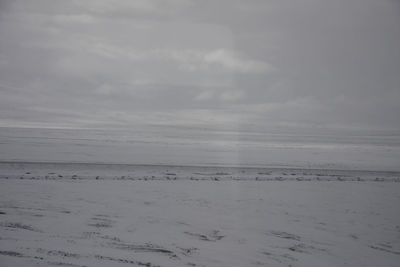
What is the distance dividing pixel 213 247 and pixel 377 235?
16.0 ft

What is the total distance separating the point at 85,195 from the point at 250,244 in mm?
6757

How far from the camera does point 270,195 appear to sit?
13641 mm

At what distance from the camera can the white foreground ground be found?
728cm

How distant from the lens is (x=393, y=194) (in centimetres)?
1481

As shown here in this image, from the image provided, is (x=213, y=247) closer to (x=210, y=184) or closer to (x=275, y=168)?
(x=210, y=184)

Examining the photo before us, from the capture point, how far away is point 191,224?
9516 mm

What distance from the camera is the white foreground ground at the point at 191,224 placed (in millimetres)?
7281

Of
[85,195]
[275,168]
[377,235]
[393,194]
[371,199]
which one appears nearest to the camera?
[377,235]

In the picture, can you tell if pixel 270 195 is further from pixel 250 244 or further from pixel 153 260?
pixel 153 260

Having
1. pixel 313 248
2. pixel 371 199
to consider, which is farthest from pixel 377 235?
pixel 371 199

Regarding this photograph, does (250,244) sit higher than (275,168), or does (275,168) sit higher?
(275,168)

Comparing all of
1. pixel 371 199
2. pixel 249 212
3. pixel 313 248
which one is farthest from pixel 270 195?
pixel 313 248

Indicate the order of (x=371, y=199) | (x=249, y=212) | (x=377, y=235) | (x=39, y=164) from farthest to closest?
(x=39, y=164)
(x=371, y=199)
(x=249, y=212)
(x=377, y=235)

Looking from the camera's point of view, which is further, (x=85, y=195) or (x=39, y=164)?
(x=39, y=164)
